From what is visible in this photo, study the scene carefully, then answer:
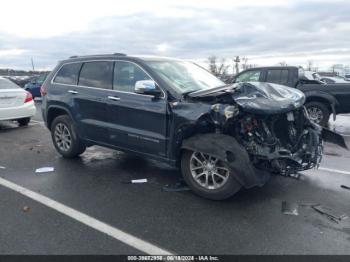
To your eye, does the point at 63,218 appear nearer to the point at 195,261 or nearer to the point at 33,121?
the point at 195,261

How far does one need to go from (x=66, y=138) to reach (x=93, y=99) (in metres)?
1.25

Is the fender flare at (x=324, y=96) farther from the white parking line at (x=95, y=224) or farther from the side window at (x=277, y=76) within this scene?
the white parking line at (x=95, y=224)

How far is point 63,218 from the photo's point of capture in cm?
401

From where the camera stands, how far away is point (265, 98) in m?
4.41

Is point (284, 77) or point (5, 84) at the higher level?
point (284, 77)

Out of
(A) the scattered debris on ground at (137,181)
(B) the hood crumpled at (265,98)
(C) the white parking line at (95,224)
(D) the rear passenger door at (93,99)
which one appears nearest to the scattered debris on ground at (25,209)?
(C) the white parking line at (95,224)

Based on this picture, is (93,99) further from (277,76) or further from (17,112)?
(277,76)

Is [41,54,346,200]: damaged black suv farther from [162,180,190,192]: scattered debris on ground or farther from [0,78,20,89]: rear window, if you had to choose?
[0,78,20,89]: rear window

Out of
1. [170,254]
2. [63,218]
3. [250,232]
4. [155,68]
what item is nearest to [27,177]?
[63,218]

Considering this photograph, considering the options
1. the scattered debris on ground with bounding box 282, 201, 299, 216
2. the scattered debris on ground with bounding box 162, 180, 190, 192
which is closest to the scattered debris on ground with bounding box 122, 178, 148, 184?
the scattered debris on ground with bounding box 162, 180, 190, 192

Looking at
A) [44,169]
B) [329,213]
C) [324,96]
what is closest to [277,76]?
[324,96]

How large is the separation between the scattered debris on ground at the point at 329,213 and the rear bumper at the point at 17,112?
862 centimetres

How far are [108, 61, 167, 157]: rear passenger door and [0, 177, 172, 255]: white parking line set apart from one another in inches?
53.9

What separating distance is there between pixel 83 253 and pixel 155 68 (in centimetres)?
282
